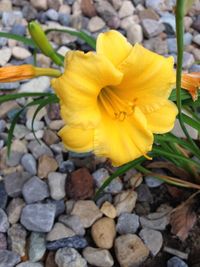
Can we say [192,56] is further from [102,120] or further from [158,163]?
[102,120]

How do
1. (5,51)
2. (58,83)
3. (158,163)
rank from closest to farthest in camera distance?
(58,83), (158,163), (5,51)

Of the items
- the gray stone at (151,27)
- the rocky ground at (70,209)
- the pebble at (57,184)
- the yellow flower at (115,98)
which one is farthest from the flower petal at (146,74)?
the gray stone at (151,27)

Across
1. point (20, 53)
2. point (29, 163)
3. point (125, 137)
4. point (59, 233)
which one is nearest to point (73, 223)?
point (59, 233)

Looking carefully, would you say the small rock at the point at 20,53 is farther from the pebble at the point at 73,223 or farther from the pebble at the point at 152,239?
the pebble at the point at 152,239

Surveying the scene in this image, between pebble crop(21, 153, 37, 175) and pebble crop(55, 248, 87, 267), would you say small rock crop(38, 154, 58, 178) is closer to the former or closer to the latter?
pebble crop(21, 153, 37, 175)

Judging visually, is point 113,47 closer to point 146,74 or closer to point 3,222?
point 146,74

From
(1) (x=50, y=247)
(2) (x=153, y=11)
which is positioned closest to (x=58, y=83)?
(1) (x=50, y=247)
